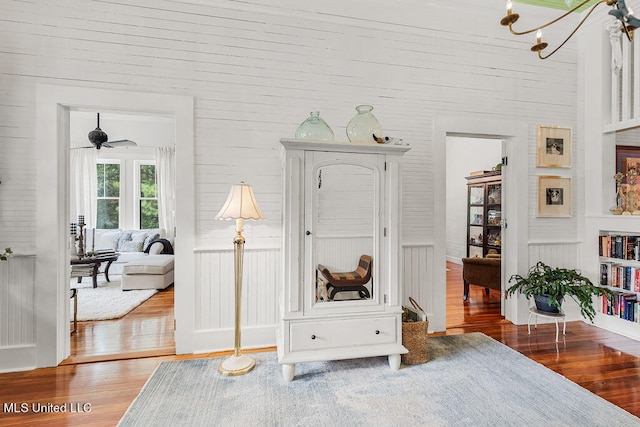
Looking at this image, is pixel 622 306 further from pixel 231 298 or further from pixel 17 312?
pixel 17 312

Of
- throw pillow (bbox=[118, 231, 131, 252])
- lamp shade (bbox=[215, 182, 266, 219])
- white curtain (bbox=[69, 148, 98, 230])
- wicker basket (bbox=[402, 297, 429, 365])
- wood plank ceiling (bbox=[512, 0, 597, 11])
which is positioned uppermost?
wood plank ceiling (bbox=[512, 0, 597, 11])

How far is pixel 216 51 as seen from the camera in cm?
291

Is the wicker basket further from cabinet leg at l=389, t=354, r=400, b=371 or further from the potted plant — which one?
the potted plant

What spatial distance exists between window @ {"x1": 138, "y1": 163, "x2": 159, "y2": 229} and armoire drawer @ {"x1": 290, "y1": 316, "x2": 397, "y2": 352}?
5.90 m

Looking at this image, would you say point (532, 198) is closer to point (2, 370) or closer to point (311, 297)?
point (311, 297)

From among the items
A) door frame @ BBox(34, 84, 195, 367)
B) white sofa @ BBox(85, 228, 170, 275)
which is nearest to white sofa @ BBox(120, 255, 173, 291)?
white sofa @ BBox(85, 228, 170, 275)

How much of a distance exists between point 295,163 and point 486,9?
2823 mm

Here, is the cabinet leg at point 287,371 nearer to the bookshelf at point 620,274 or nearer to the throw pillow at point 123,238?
the bookshelf at point 620,274

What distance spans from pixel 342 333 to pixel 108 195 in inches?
262

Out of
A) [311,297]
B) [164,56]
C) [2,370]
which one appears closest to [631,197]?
[311,297]

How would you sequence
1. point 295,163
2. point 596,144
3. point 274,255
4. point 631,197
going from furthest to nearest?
point 596,144 < point 631,197 < point 274,255 < point 295,163

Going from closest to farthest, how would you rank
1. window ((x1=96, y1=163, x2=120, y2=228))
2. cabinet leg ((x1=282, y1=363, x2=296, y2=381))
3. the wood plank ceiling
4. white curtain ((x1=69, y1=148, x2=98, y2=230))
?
cabinet leg ((x1=282, y1=363, x2=296, y2=381)) < the wood plank ceiling < white curtain ((x1=69, y1=148, x2=98, y2=230)) < window ((x1=96, y1=163, x2=120, y2=228))

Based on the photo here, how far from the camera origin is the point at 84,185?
6.78 meters

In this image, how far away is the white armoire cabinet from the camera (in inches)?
93.6
